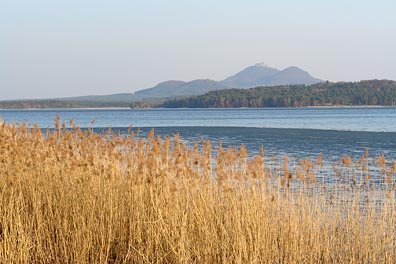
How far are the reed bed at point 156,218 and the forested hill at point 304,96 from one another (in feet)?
453

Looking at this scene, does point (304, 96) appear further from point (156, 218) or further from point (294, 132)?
point (156, 218)

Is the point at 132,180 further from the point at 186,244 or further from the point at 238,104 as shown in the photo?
the point at 238,104

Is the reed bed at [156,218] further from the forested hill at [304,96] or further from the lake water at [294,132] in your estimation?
the forested hill at [304,96]

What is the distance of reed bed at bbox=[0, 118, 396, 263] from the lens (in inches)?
273

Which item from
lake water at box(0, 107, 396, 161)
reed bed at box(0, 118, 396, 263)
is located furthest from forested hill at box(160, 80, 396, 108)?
reed bed at box(0, 118, 396, 263)

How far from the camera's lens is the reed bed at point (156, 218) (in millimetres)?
6922

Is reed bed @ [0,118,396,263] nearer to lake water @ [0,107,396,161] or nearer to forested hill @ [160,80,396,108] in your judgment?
lake water @ [0,107,396,161]

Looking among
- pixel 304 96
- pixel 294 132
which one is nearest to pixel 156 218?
pixel 294 132

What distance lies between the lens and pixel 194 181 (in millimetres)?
8734

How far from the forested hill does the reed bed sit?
138070mm

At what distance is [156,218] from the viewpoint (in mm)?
7656

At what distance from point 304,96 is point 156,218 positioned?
480 ft

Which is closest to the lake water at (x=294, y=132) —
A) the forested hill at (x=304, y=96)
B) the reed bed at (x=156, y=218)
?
the reed bed at (x=156, y=218)

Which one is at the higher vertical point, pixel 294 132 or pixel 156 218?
pixel 156 218
